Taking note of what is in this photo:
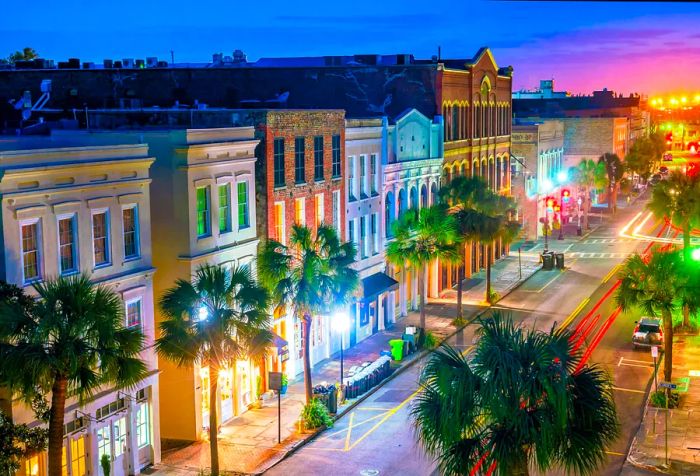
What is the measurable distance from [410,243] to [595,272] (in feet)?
80.9

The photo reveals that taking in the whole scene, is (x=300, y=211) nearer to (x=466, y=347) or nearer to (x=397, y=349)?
(x=397, y=349)

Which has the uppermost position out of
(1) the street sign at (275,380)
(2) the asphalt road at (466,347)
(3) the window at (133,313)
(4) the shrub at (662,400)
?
(3) the window at (133,313)

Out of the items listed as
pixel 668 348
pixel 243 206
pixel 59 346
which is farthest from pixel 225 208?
pixel 668 348

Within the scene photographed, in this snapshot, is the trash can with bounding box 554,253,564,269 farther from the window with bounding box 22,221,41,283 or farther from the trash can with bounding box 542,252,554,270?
the window with bounding box 22,221,41,283

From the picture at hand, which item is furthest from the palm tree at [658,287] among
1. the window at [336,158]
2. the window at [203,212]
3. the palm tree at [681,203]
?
the palm tree at [681,203]

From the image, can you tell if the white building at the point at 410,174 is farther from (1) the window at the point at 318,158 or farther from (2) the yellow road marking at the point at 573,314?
(2) the yellow road marking at the point at 573,314

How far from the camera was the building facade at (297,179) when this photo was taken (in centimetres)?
3788

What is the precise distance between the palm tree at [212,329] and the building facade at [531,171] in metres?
54.0

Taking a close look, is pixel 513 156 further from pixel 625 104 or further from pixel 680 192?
pixel 625 104

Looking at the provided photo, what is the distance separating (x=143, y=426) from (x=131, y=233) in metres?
5.64

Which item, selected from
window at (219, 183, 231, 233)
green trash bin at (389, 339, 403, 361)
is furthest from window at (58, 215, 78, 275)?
green trash bin at (389, 339, 403, 361)

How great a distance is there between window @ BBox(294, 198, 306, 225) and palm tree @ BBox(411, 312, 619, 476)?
2097 cm

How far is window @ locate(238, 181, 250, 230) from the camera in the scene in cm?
3606

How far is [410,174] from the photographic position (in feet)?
179
